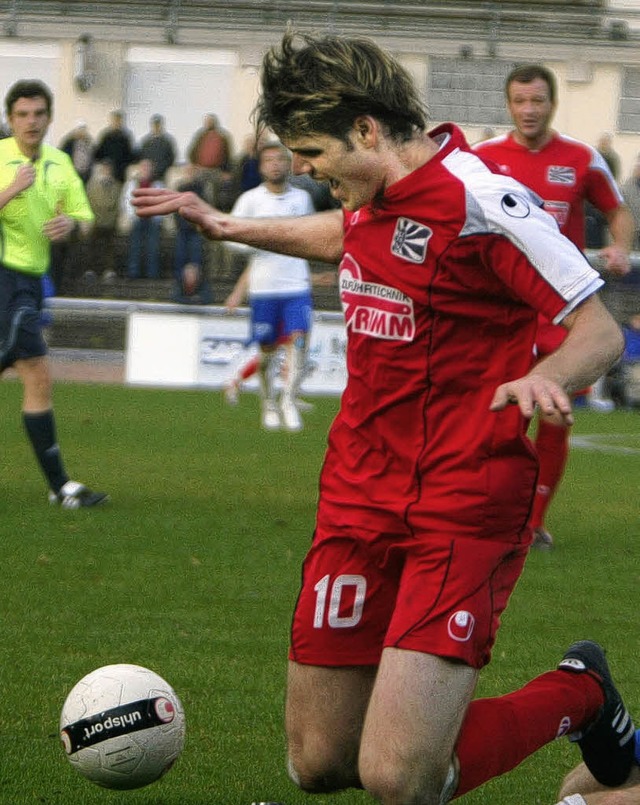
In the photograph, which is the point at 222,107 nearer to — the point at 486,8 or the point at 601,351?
the point at 486,8

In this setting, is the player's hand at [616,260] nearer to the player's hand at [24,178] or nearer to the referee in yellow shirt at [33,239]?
the referee in yellow shirt at [33,239]

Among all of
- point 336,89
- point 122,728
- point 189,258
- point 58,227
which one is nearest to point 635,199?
point 189,258

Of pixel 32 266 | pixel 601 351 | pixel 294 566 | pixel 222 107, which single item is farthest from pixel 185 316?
pixel 601 351

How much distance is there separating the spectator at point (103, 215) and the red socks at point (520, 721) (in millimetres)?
19308

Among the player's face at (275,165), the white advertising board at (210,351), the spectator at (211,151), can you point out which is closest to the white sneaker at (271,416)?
the player's face at (275,165)

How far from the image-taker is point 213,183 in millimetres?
23469

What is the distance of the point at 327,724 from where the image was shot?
13.3ft

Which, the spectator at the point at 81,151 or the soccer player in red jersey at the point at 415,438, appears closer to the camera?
the soccer player in red jersey at the point at 415,438

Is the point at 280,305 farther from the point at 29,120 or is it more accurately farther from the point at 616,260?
the point at 616,260

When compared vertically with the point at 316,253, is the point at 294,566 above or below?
below

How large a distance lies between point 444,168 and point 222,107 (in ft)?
93.4

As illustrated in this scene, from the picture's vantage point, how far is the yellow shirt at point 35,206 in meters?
9.12

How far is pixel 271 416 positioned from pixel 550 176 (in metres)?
6.79

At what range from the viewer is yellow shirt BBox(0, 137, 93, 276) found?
9.12 m
